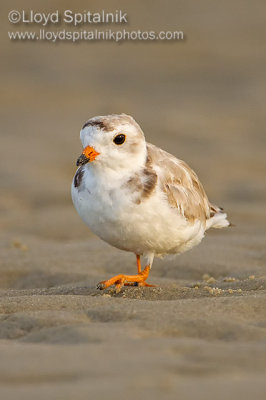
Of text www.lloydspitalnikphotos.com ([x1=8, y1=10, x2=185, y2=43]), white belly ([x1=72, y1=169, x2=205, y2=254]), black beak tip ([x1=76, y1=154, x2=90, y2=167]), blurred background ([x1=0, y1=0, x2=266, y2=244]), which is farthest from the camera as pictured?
text www.lloydspitalnikphotos.com ([x1=8, y1=10, x2=185, y2=43])

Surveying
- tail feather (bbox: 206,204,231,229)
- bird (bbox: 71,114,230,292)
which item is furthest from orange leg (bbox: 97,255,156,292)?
tail feather (bbox: 206,204,231,229)

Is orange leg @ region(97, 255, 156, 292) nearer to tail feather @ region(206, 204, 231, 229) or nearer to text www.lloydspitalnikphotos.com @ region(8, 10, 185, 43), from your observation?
tail feather @ region(206, 204, 231, 229)

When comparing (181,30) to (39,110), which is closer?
(39,110)

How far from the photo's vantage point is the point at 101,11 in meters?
16.0

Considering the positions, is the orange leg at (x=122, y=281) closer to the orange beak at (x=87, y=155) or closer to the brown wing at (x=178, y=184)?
the brown wing at (x=178, y=184)

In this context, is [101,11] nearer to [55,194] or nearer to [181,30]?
[181,30]

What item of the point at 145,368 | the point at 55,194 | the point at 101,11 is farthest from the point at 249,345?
the point at 101,11

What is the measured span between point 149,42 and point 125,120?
12.0m

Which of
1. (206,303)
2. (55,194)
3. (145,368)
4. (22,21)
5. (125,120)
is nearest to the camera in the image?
(145,368)

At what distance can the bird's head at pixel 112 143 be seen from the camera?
16.4 feet

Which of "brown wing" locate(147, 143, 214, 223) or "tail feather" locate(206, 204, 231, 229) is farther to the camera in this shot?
"tail feather" locate(206, 204, 231, 229)

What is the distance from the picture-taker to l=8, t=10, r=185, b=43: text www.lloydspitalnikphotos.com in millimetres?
15570

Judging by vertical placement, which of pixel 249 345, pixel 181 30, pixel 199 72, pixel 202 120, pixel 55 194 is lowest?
pixel 249 345

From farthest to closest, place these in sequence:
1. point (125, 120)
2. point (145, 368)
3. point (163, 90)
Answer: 1. point (163, 90)
2. point (125, 120)
3. point (145, 368)
